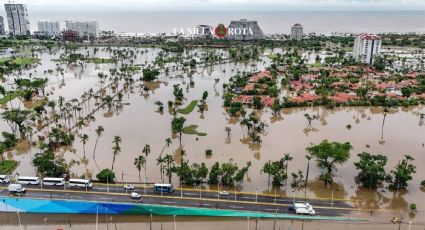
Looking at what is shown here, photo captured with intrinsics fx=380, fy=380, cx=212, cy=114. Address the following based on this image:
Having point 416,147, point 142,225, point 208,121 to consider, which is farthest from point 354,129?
point 142,225

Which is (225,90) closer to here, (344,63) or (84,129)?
(84,129)

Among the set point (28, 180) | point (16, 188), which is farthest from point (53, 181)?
point (16, 188)

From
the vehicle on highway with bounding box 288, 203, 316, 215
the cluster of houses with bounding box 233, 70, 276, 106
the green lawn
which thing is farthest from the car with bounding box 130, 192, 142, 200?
the green lawn

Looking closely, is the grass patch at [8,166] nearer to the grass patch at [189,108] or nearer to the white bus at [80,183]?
the white bus at [80,183]

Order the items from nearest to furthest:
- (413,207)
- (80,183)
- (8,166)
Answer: (413,207), (80,183), (8,166)

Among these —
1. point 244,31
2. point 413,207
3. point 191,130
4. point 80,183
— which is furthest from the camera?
point 244,31

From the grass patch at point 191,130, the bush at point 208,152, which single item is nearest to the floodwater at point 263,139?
the bush at point 208,152

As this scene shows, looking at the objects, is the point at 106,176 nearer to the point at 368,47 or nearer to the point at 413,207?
the point at 413,207
